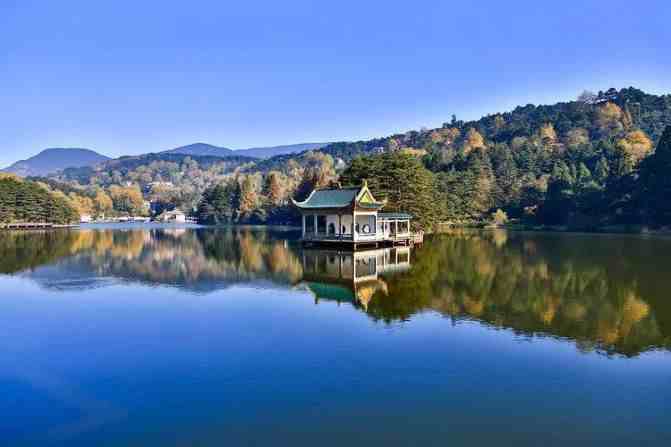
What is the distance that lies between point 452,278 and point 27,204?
74.2 m

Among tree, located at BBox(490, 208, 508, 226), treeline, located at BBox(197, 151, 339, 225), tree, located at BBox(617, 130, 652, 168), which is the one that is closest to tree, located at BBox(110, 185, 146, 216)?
treeline, located at BBox(197, 151, 339, 225)

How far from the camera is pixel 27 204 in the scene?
78.7 meters

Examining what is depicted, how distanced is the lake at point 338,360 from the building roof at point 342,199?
13752mm

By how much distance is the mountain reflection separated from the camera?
48.9 feet

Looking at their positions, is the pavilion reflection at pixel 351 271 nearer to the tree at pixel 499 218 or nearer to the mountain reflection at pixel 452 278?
the mountain reflection at pixel 452 278

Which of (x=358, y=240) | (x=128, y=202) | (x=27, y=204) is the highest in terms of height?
(x=128, y=202)

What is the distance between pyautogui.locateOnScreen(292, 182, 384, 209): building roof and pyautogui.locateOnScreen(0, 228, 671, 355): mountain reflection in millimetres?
3329


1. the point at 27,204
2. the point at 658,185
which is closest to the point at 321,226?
the point at 658,185

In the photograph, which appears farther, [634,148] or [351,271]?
[634,148]

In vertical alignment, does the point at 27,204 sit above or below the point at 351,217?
above

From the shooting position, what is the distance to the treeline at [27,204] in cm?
7638

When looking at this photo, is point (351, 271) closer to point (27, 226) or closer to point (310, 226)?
point (310, 226)

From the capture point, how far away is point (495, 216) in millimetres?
77500

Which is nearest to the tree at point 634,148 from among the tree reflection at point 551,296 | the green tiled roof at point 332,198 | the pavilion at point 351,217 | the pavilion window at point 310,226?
the pavilion window at point 310,226
